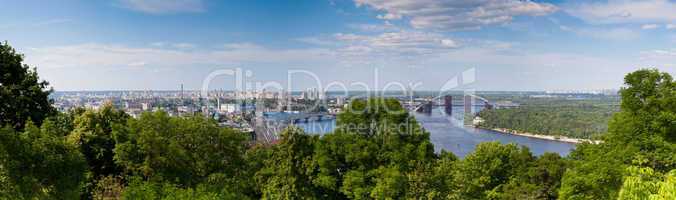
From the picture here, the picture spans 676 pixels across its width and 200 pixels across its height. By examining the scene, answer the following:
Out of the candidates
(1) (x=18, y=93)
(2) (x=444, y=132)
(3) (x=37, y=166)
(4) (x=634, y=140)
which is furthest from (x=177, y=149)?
(2) (x=444, y=132)

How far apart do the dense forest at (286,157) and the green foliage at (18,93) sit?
0.08 feet

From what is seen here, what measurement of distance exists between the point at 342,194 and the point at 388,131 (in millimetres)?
2259

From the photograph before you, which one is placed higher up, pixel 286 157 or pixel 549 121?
pixel 286 157

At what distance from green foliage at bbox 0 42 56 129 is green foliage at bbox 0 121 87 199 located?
3993 millimetres

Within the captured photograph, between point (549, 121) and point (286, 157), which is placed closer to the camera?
point (286, 157)

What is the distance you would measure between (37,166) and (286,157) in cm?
601

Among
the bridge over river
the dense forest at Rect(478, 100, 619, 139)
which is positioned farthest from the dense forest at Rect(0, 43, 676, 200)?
the dense forest at Rect(478, 100, 619, 139)

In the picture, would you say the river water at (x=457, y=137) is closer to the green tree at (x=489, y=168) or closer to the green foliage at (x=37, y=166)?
the green tree at (x=489, y=168)

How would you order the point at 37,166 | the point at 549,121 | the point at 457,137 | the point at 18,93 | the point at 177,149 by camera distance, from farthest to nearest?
the point at 549,121 < the point at 457,137 < the point at 18,93 < the point at 177,149 < the point at 37,166

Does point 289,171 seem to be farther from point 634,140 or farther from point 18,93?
point 634,140

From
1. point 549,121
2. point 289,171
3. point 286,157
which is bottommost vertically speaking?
point 549,121

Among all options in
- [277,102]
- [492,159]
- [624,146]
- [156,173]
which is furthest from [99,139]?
[277,102]

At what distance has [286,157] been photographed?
476 inches

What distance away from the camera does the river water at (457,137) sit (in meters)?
43.6
